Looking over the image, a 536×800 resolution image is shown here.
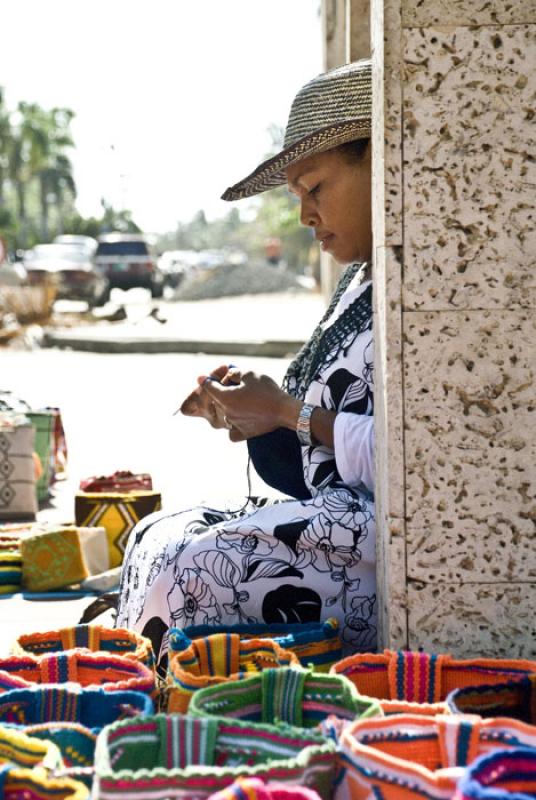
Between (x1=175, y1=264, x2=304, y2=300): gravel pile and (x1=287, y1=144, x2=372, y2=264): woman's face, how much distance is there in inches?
1386

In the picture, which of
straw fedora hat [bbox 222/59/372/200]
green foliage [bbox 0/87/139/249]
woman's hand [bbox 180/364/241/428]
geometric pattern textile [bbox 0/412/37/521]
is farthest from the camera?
green foliage [bbox 0/87/139/249]

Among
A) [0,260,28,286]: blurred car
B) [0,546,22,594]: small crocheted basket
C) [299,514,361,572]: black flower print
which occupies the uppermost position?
[0,260,28,286]: blurred car

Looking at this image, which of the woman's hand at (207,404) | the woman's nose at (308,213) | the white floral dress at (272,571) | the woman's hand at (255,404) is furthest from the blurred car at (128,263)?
the white floral dress at (272,571)

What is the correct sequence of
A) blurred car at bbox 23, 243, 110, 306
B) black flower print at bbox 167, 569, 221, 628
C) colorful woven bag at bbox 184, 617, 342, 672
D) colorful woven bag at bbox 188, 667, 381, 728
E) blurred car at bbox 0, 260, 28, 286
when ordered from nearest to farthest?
colorful woven bag at bbox 188, 667, 381, 728 → colorful woven bag at bbox 184, 617, 342, 672 → black flower print at bbox 167, 569, 221, 628 → blurred car at bbox 0, 260, 28, 286 → blurred car at bbox 23, 243, 110, 306

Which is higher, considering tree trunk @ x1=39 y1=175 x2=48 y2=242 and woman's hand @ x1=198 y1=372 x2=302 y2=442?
tree trunk @ x1=39 y1=175 x2=48 y2=242

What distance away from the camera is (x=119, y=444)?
28.2 ft

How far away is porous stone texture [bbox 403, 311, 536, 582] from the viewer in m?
2.37

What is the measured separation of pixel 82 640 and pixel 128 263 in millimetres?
32583

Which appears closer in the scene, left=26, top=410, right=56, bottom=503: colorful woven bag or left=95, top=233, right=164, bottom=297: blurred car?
left=26, top=410, right=56, bottom=503: colorful woven bag

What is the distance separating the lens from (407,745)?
1.97 m

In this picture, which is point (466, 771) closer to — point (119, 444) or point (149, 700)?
point (149, 700)

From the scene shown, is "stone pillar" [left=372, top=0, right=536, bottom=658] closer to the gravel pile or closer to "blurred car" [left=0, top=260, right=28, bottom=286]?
"blurred car" [left=0, top=260, right=28, bottom=286]

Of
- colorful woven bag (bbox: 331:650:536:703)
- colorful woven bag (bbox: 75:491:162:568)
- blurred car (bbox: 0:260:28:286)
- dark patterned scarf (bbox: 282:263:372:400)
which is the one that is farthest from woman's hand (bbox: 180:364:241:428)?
blurred car (bbox: 0:260:28:286)

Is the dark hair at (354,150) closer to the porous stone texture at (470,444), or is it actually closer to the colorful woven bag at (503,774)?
the porous stone texture at (470,444)
